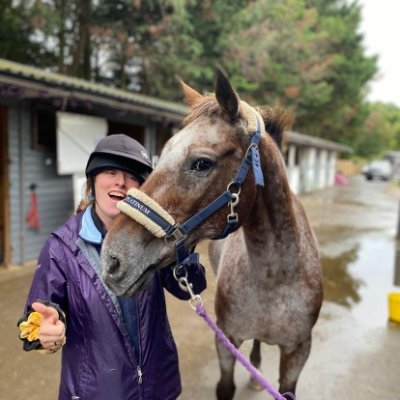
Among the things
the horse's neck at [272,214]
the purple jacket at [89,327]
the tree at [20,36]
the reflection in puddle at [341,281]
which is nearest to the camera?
the purple jacket at [89,327]

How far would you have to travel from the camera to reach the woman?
4.76 feet

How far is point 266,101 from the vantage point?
52.4 ft

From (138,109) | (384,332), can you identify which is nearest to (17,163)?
(138,109)

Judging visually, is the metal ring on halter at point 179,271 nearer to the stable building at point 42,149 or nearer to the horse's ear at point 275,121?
the horse's ear at point 275,121

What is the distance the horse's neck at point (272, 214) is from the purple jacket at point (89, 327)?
2.03 ft

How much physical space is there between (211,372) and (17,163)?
4.28 metres

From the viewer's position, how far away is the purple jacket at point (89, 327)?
1439mm

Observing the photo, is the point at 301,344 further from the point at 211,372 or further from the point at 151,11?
the point at 151,11

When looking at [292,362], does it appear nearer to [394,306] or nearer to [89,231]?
[89,231]

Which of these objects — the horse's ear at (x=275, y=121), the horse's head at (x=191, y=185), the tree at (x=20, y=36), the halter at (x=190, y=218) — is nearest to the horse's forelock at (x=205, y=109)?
the horse's head at (x=191, y=185)

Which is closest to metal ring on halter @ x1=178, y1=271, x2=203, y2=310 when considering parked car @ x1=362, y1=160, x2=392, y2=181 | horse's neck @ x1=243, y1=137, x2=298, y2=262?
horse's neck @ x1=243, y1=137, x2=298, y2=262

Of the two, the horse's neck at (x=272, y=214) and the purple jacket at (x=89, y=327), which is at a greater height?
the horse's neck at (x=272, y=214)

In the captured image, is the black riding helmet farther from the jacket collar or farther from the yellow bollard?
the yellow bollard

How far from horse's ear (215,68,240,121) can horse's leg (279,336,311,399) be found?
5.02ft
